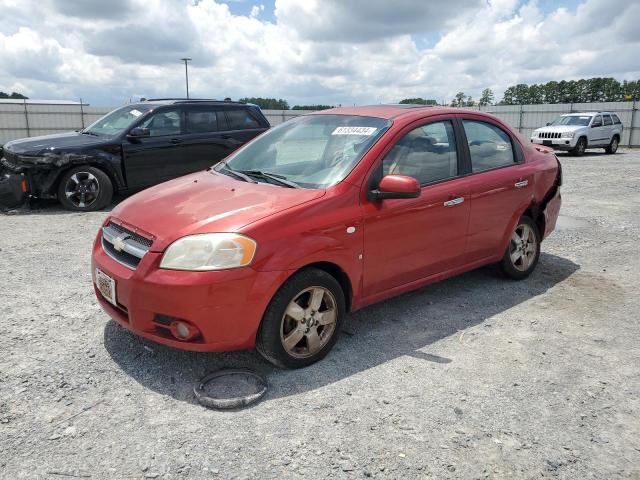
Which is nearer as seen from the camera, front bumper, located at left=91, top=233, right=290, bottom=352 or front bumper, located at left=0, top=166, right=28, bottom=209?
front bumper, located at left=91, top=233, right=290, bottom=352

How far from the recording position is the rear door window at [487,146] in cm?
443

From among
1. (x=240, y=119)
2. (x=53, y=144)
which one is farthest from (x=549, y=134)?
(x=53, y=144)

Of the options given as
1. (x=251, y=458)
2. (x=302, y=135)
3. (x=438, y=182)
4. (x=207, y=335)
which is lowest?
(x=251, y=458)

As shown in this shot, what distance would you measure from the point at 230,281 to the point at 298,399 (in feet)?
2.63

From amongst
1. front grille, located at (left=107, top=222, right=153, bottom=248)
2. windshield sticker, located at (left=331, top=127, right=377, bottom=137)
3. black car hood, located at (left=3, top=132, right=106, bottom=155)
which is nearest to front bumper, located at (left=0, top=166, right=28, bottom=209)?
black car hood, located at (left=3, top=132, right=106, bottom=155)

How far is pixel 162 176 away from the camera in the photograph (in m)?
8.63

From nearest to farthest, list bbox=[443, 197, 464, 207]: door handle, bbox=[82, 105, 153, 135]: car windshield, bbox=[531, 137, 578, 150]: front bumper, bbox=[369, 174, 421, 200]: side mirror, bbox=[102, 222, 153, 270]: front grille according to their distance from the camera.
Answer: bbox=[102, 222, 153, 270]: front grille → bbox=[369, 174, 421, 200]: side mirror → bbox=[443, 197, 464, 207]: door handle → bbox=[82, 105, 153, 135]: car windshield → bbox=[531, 137, 578, 150]: front bumper

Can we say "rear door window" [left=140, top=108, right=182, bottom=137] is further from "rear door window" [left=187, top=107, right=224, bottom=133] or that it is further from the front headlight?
the front headlight

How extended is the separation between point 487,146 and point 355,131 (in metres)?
1.40

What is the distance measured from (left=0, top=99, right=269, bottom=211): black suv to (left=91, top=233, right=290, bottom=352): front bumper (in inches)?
215

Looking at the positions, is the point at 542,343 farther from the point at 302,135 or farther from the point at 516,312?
the point at 302,135

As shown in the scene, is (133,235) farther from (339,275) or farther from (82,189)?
(82,189)

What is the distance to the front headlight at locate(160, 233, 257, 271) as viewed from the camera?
2.93 metres

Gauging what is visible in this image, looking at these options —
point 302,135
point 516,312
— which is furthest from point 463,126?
point 516,312
